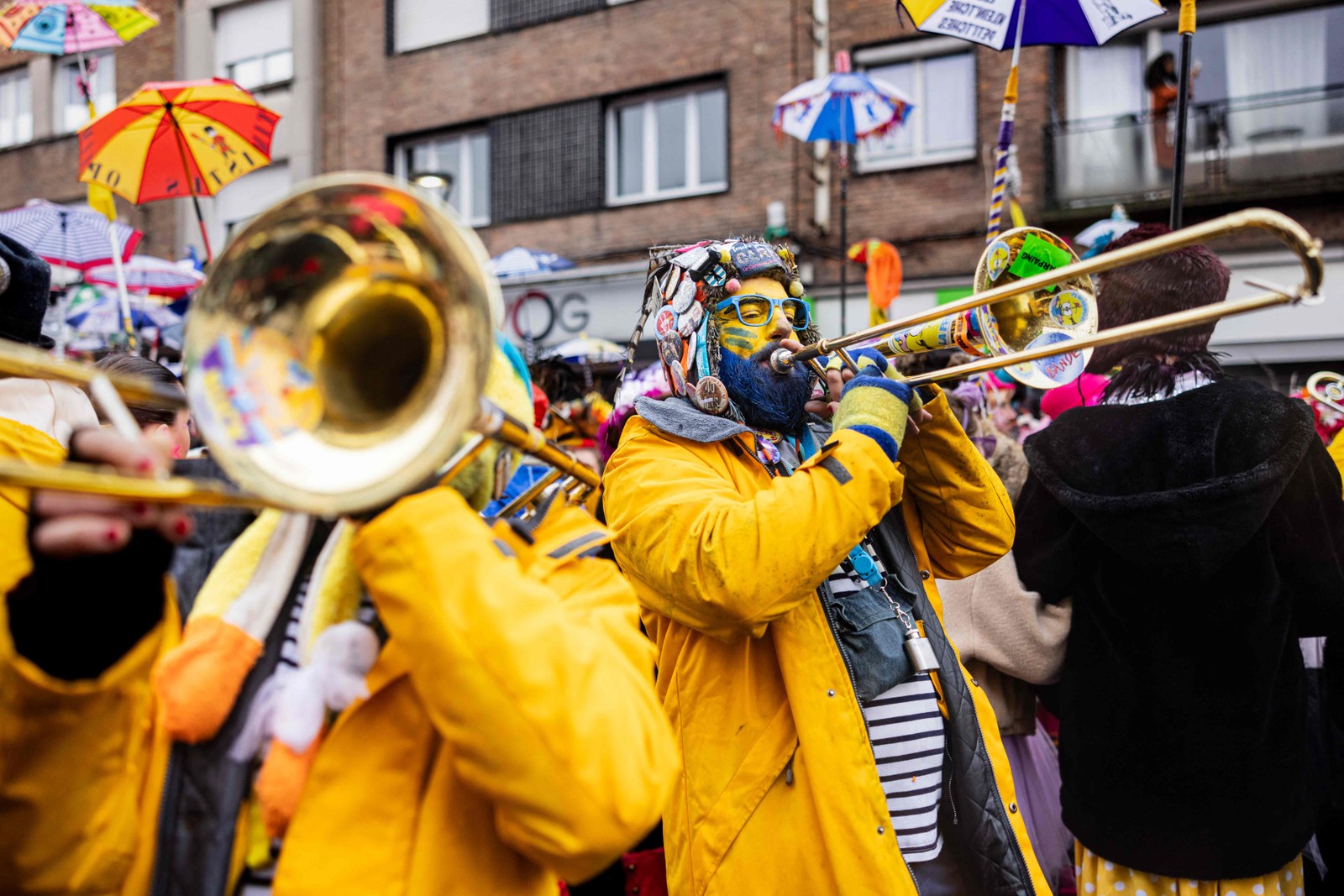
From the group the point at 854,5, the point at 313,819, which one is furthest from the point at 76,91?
the point at 313,819

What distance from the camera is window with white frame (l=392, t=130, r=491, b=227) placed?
575 inches

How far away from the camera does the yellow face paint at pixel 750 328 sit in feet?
8.19

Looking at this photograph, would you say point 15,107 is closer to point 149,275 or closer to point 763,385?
point 149,275

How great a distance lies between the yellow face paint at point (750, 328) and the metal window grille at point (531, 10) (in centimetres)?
1238

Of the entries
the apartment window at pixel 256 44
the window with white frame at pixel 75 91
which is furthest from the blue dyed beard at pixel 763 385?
the window with white frame at pixel 75 91

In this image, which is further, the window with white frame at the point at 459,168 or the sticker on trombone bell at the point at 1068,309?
the window with white frame at the point at 459,168

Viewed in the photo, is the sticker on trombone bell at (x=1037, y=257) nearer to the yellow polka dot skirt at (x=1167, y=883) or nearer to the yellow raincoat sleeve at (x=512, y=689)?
the yellow polka dot skirt at (x=1167, y=883)

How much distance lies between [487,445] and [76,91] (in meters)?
19.8

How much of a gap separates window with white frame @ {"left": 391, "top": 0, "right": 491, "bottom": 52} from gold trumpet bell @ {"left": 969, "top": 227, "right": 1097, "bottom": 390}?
1342 centimetres

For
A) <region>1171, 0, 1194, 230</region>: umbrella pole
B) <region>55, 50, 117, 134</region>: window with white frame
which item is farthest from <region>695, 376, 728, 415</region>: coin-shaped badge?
<region>55, 50, 117, 134</region>: window with white frame

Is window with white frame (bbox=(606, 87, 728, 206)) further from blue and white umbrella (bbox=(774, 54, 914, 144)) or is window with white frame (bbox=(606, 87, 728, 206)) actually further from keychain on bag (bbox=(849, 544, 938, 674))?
keychain on bag (bbox=(849, 544, 938, 674))

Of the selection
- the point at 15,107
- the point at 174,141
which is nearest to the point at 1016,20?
the point at 174,141

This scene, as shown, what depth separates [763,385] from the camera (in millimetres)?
2486

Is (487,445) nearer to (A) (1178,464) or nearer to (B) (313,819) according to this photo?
(B) (313,819)
